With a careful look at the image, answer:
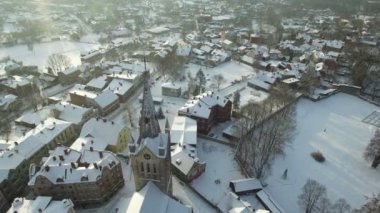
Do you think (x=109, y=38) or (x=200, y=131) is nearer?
(x=200, y=131)

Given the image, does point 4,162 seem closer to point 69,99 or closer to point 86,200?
point 86,200

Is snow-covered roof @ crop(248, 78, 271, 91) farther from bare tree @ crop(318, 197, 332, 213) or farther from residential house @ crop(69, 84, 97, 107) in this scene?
residential house @ crop(69, 84, 97, 107)

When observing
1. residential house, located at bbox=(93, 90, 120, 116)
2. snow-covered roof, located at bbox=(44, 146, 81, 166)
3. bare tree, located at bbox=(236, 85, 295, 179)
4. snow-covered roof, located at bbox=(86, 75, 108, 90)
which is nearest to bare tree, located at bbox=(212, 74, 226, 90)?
bare tree, located at bbox=(236, 85, 295, 179)

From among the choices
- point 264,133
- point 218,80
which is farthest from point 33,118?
point 264,133

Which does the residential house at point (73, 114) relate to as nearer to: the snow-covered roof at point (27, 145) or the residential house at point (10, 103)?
the snow-covered roof at point (27, 145)

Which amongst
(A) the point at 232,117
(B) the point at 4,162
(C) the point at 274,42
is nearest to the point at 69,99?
(B) the point at 4,162

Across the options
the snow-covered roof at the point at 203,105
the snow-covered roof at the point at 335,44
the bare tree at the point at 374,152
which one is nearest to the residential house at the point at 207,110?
the snow-covered roof at the point at 203,105
